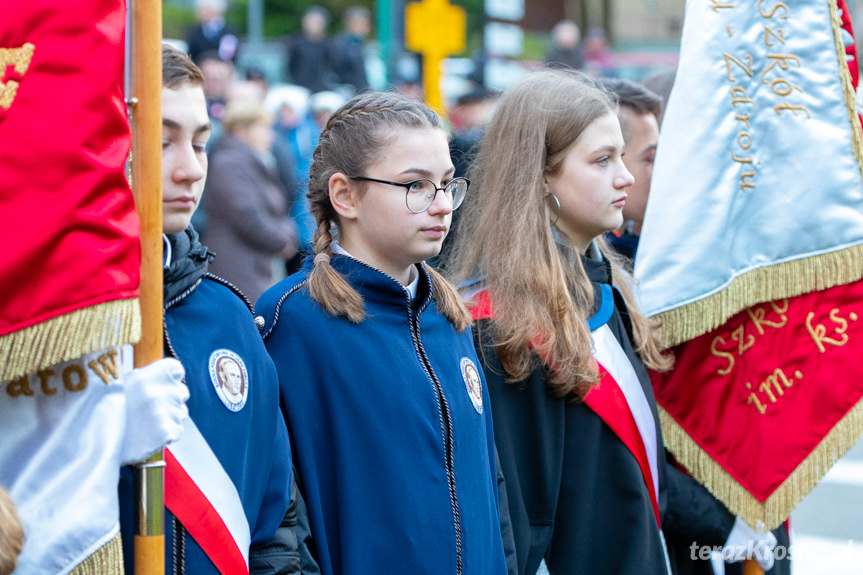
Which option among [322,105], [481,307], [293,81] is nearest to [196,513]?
[481,307]

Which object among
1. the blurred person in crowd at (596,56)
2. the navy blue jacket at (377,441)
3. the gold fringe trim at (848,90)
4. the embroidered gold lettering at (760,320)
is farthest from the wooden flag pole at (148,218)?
the blurred person in crowd at (596,56)

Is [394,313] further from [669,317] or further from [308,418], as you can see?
[669,317]

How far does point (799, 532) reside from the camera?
21.3ft

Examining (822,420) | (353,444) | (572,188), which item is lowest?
(822,420)

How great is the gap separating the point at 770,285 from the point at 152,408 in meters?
2.12

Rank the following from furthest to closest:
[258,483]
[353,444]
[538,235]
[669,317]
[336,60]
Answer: [336,60]
[669,317]
[538,235]
[353,444]
[258,483]

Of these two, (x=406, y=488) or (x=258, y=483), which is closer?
(x=258, y=483)

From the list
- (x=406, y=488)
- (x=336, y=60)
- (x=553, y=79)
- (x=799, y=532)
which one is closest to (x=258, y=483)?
(x=406, y=488)

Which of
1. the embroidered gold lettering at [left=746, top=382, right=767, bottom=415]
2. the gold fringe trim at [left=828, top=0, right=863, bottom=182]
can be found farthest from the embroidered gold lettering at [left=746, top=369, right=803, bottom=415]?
the gold fringe trim at [left=828, top=0, right=863, bottom=182]

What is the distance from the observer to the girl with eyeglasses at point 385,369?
2.56m

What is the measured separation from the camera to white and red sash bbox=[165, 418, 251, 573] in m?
2.23

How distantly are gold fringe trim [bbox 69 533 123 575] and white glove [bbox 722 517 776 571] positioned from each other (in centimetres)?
210

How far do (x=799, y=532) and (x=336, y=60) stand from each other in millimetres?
10555

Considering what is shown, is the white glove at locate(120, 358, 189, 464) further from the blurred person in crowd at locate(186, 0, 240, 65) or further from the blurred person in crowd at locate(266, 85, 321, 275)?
the blurred person in crowd at locate(186, 0, 240, 65)
